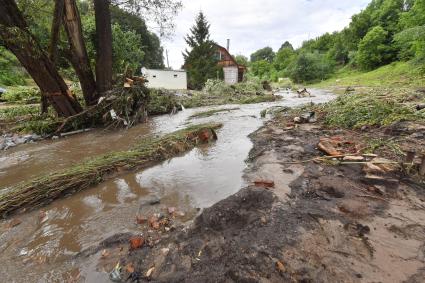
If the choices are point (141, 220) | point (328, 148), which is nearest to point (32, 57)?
point (141, 220)

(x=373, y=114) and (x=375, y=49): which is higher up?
(x=375, y=49)

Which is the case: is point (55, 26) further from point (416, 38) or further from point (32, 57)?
point (416, 38)

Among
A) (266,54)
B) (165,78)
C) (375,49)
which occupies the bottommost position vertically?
(165,78)

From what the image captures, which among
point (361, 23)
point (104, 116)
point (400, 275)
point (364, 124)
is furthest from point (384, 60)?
point (400, 275)

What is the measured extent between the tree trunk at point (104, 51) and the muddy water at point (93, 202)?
352 cm

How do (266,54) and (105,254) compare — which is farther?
(266,54)

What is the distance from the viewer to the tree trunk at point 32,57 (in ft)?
18.4

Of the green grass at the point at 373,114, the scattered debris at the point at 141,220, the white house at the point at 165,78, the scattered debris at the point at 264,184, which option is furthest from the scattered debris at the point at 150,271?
the white house at the point at 165,78

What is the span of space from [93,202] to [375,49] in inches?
1336

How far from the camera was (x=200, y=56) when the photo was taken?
2592 centimetres

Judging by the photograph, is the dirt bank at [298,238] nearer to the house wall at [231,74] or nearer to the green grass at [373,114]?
the green grass at [373,114]

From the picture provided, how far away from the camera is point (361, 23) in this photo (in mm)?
34312

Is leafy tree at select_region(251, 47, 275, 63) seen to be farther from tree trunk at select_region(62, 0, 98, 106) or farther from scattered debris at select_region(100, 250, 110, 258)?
scattered debris at select_region(100, 250, 110, 258)

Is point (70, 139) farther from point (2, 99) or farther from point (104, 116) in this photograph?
point (2, 99)
